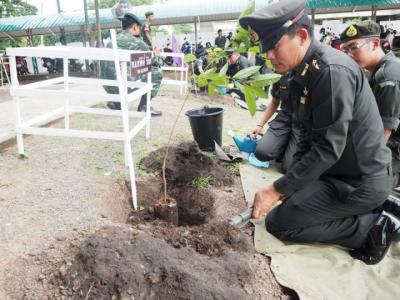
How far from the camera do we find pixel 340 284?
189cm

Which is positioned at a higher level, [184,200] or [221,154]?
[221,154]

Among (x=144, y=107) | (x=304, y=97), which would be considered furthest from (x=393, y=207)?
(x=144, y=107)

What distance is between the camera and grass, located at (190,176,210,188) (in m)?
3.04

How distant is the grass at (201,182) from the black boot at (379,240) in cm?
129

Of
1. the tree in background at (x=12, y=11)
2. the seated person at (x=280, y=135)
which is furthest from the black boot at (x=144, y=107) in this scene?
the tree in background at (x=12, y=11)

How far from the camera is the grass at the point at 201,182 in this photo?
3.04 metres

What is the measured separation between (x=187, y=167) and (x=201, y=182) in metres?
0.31

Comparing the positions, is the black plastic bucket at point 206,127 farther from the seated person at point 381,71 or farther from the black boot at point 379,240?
the black boot at point 379,240

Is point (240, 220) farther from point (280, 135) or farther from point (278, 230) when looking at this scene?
point (280, 135)

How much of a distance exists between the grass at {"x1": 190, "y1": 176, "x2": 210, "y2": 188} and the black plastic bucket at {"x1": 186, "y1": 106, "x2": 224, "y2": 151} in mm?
817

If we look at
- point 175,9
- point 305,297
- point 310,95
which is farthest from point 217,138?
point 175,9

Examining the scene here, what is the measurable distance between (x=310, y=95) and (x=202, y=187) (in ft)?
4.71

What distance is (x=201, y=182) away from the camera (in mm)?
3074

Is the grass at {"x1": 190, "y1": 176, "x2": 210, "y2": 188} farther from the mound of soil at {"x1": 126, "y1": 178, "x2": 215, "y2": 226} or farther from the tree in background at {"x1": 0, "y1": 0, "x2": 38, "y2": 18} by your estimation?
the tree in background at {"x1": 0, "y1": 0, "x2": 38, "y2": 18}
